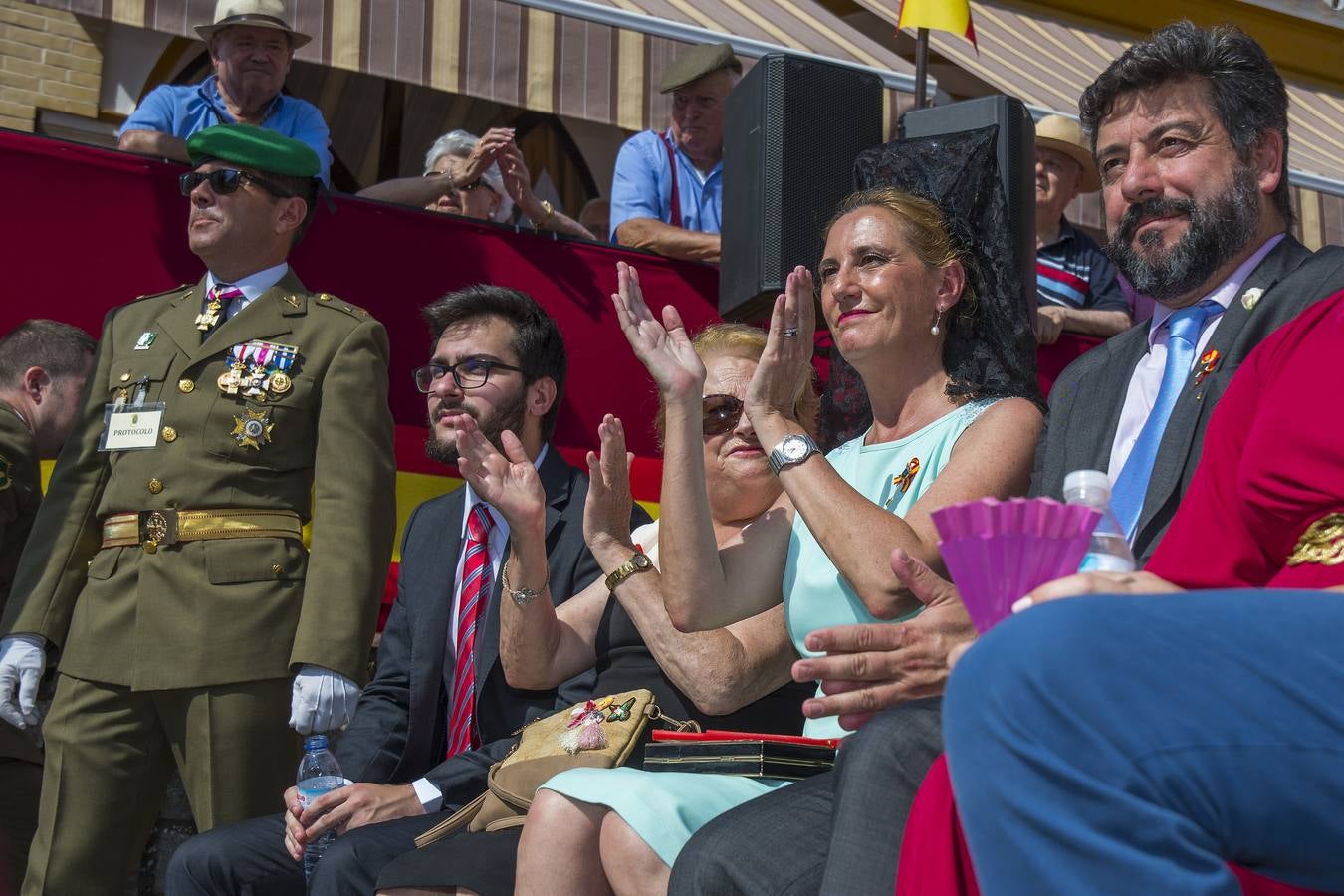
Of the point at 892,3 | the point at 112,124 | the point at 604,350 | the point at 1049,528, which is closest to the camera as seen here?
the point at 1049,528

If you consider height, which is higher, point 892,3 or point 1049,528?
point 892,3

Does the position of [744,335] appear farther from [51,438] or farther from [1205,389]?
[51,438]

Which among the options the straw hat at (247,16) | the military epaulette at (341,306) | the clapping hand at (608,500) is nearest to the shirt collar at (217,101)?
the straw hat at (247,16)

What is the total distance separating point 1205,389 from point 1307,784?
4.33ft

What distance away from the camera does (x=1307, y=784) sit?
1.58 meters

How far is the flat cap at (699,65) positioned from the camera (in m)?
5.90

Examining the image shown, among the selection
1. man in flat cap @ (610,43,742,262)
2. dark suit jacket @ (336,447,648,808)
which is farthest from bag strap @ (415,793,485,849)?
man in flat cap @ (610,43,742,262)

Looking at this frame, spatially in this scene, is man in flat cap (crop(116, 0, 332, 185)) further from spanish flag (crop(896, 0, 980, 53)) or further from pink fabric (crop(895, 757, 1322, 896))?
A: pink fabric (crop(895, 757, 1322, 896))

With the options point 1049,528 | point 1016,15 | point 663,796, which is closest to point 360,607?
point 663,796

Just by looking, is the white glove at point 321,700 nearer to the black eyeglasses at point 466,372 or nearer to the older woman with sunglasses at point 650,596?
the older woman with sunglasses at point 650,596

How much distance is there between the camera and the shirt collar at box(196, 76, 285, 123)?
5.23 metres

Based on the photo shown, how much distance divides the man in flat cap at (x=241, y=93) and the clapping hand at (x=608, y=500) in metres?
2.03

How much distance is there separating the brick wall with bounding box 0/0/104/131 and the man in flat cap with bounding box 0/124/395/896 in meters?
3.71

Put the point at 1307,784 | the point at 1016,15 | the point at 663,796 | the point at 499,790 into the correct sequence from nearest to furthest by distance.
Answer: the point at 1307,784 < the point at 663,796 < the point at 499,790 < the point at 1016,15
